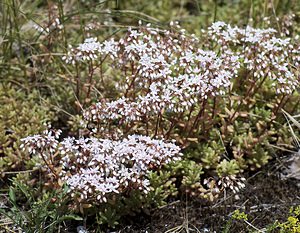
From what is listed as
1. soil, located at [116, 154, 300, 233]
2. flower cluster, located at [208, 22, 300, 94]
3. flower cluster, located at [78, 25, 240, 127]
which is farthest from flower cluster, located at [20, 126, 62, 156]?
flower cluster, located at [208, 22, 300, 94]

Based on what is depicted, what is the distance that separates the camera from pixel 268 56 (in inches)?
162

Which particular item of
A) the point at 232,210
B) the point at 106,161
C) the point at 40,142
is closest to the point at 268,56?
the point at 232,210

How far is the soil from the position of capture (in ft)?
12.5

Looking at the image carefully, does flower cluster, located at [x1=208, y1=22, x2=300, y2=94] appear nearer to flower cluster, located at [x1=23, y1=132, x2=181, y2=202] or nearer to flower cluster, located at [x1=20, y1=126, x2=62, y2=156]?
flower cluster, located at [x1=23, y1=132, x2=181, y2=202]

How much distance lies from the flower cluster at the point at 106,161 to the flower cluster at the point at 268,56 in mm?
884

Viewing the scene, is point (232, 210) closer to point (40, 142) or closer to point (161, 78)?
point (161, 78)

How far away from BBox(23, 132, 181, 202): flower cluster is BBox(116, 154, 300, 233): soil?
34cm

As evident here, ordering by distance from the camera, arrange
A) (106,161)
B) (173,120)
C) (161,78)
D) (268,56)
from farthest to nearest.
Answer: (268,56)
(173,120)
(161,78)
(106,161)

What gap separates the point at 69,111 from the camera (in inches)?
179

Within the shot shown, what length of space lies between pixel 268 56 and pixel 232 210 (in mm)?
1120

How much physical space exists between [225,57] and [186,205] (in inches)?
41.2

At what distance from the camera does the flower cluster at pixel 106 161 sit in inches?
136

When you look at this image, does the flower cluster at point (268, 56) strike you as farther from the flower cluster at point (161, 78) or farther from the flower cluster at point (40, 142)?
the flower cluster at point (40, 142)

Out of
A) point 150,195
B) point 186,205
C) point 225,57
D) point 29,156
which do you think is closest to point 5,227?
point 29,156
